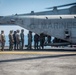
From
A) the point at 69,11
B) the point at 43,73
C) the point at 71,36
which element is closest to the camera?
the point at 43,73

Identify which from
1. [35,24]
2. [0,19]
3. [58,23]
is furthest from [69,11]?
[0,19]

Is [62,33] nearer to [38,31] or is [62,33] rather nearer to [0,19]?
[38,31]

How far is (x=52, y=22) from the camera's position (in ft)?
71.7

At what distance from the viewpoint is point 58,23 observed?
71.0 feet

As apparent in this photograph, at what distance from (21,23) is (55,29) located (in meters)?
3.64

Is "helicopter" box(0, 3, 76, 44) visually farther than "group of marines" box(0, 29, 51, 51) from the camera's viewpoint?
Yes

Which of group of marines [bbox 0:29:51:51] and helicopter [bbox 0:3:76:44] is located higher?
helicopter [bbox 0:3:76:44]

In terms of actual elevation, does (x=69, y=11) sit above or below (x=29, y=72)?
above

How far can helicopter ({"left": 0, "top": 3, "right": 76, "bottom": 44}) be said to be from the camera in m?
21.4

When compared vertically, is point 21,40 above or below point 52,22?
below

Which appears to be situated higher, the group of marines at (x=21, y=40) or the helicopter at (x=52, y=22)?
the helicopter at (x=52, y=22)

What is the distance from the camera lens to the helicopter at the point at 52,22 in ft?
70.2

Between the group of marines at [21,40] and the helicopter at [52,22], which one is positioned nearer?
the group of marines at [21,40]

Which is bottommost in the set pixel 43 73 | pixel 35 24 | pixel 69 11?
pixel 43 73
